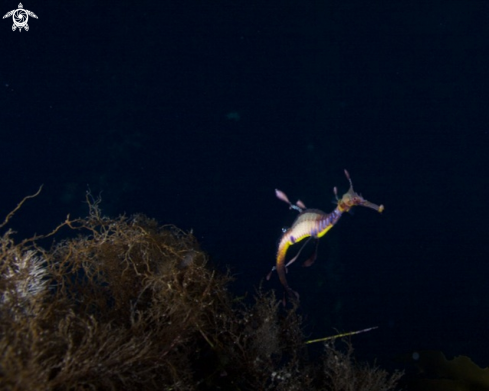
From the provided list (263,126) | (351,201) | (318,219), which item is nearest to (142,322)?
(318,219)

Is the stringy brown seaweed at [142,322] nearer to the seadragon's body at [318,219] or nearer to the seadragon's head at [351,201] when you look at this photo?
the seadragon's body at [318,219]

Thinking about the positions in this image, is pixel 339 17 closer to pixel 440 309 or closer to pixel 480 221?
pixel 480 221

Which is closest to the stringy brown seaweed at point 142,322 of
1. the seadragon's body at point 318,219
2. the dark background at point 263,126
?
the seadragon's body at point 318,219

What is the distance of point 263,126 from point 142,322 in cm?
298

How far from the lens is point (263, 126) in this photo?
15.9 feet

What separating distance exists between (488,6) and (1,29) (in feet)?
20.7

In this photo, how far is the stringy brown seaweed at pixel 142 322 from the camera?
2307 millimetres

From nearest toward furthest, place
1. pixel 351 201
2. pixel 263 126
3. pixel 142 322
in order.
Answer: pixel 142 322, pixel 351 201, pixel 263 126

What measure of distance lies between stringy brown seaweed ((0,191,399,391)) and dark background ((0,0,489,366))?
1.19 meters

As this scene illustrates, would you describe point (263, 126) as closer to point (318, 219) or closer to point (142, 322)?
point (318, 219)

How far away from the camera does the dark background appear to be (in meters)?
4.74

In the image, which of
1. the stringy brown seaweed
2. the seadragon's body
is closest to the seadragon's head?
the seadragon's body

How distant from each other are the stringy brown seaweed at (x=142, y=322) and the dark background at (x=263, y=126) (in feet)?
3.90

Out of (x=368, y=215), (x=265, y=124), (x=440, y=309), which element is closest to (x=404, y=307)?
(x=440, y=309)
